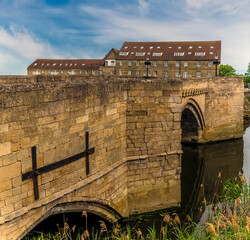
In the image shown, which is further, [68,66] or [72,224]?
[68,66]

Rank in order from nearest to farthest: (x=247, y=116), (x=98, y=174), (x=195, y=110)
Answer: (x=98, y=174), (x=195, y=110), (x=247, y=116)

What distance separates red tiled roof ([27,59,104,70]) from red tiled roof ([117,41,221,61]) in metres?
7.60

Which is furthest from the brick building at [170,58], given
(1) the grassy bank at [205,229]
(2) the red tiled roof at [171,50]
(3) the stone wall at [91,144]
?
(1) the grassy bank at [205,229]

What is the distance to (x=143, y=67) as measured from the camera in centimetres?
4559

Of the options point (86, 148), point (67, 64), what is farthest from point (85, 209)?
point (67, 64)

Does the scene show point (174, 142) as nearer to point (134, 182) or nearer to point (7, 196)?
point (134, 182)

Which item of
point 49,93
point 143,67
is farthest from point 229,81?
point 143,67

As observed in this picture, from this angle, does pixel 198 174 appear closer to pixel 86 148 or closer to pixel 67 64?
pixel 86 148

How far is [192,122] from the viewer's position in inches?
816

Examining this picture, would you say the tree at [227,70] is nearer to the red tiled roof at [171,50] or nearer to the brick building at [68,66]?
the red tiled roof at [171,50]

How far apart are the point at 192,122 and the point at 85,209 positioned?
1423 cm

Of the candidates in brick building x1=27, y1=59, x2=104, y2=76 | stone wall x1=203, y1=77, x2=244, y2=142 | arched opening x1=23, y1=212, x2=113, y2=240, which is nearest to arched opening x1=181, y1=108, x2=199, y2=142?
stone wall x1=203, y1=77, x2=244, y2=142

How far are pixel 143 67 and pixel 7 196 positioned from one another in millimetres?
41507

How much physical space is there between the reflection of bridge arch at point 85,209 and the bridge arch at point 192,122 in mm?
11585
